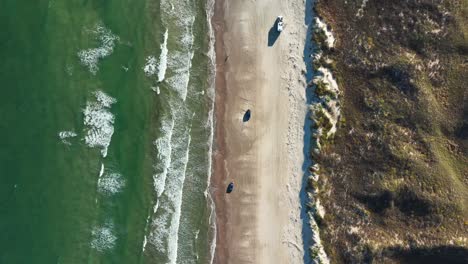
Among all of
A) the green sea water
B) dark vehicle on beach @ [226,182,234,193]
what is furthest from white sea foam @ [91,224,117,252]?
dark vehicle on beach @ [226,182,234,193]

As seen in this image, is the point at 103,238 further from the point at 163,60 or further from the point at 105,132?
the point at 163,60

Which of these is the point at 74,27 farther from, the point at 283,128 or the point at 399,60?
the point at 399,60

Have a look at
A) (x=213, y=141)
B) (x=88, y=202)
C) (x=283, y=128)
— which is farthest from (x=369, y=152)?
(x=88, y=202)

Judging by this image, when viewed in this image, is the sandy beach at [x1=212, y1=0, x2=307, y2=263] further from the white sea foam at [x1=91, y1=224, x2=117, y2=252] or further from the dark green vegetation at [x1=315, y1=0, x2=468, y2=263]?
the white sea foam at [x1=91, y1=224, x2=117, y2=252]

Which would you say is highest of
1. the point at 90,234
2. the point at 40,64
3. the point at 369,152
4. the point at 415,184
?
the point at 40,64

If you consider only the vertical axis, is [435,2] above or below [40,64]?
above

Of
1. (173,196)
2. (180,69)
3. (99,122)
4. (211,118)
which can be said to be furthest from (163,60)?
(173,196)

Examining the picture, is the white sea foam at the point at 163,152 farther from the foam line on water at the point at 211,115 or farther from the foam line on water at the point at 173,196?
the foam line on water at the point at 211,115
